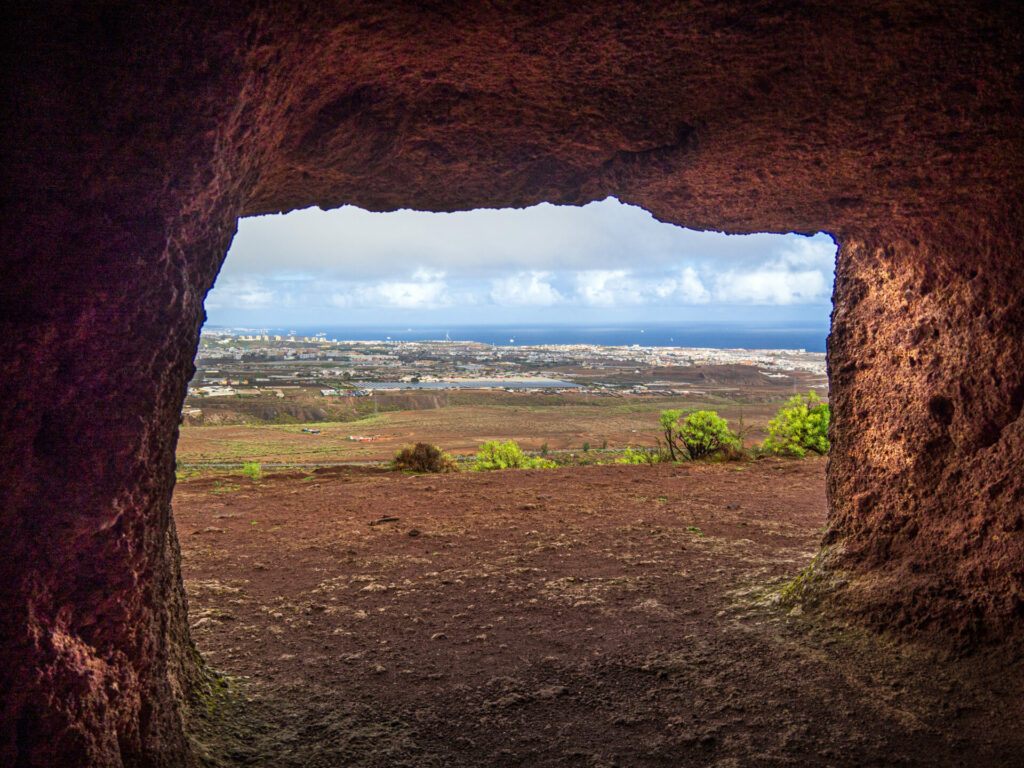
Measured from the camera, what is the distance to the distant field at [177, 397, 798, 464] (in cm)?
1703

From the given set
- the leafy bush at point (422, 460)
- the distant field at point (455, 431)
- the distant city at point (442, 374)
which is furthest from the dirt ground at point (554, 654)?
the distant city at point (442, 374)

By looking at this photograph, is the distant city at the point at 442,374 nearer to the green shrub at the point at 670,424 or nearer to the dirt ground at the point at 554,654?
the green shrub at the point at 670,424

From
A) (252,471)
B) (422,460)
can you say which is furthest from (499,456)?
(252,471)

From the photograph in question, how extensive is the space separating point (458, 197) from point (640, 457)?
33.1 feet

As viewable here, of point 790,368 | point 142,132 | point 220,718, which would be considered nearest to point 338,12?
point 142,132

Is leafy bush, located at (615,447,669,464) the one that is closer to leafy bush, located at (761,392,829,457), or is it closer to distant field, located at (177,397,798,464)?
leafy bush, located at (761,392,829,457)

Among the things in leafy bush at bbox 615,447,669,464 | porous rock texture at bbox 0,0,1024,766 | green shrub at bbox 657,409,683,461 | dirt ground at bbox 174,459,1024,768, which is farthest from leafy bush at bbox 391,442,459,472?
porous rock texture at bbox 0,0,1024,766

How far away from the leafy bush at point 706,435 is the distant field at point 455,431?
2543 millimetres

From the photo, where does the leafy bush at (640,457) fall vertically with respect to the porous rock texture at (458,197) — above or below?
below

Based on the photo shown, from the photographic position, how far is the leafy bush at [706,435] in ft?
44.0

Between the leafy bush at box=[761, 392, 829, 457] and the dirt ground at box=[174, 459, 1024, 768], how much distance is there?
5.12m

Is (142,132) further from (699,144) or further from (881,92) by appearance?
(881,92)

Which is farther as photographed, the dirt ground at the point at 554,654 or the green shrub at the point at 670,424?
the green shrub at the point at 670,424

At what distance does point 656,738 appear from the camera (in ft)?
12.1
